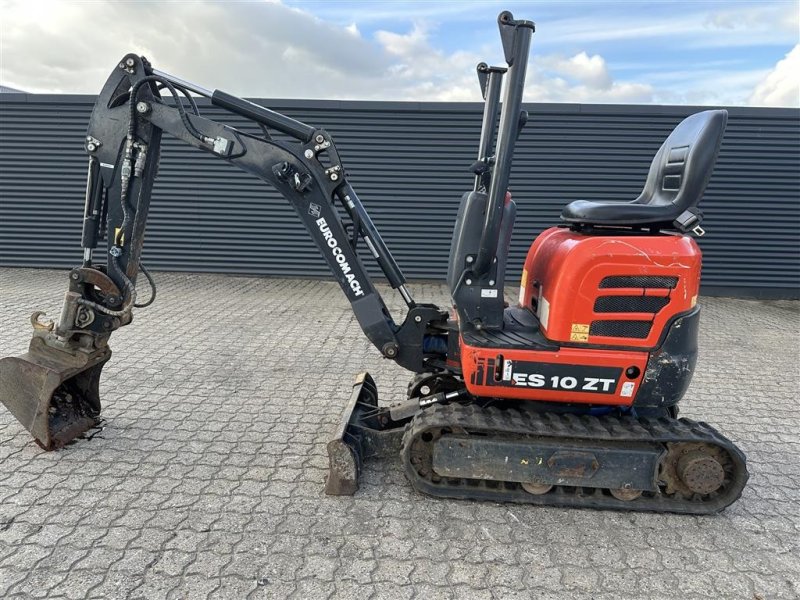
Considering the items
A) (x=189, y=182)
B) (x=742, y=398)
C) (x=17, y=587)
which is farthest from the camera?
(x=189, y=182)

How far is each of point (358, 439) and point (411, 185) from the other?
7057mm

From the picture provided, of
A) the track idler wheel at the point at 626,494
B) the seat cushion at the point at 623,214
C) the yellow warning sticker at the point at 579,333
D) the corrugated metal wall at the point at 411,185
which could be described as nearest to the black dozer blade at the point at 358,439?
the yellow warning sticker at the point at 579,333

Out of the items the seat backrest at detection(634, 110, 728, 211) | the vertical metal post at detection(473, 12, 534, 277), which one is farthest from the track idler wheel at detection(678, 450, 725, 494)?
the vertical metal post at detection(473, 12, 534, 277)

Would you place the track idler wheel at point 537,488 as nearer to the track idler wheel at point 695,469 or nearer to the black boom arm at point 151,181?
the track idler wheel at point 695,469

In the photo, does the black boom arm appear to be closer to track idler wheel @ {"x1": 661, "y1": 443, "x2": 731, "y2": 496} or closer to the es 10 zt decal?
the es 10 zt decal

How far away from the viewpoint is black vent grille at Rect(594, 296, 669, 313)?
10.8 feet

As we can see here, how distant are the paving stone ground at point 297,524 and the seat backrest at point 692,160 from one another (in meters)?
2.04

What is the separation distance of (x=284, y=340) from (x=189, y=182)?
5004 mm

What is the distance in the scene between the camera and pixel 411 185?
33.0 ft

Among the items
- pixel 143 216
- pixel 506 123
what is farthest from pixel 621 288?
pixel 143 216

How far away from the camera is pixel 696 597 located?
9.06 ft

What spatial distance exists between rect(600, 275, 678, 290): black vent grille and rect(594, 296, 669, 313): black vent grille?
0.07 m

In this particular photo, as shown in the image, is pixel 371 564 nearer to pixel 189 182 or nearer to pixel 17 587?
pixel 17 587

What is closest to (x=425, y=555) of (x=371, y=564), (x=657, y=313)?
(x=371, y=564)
